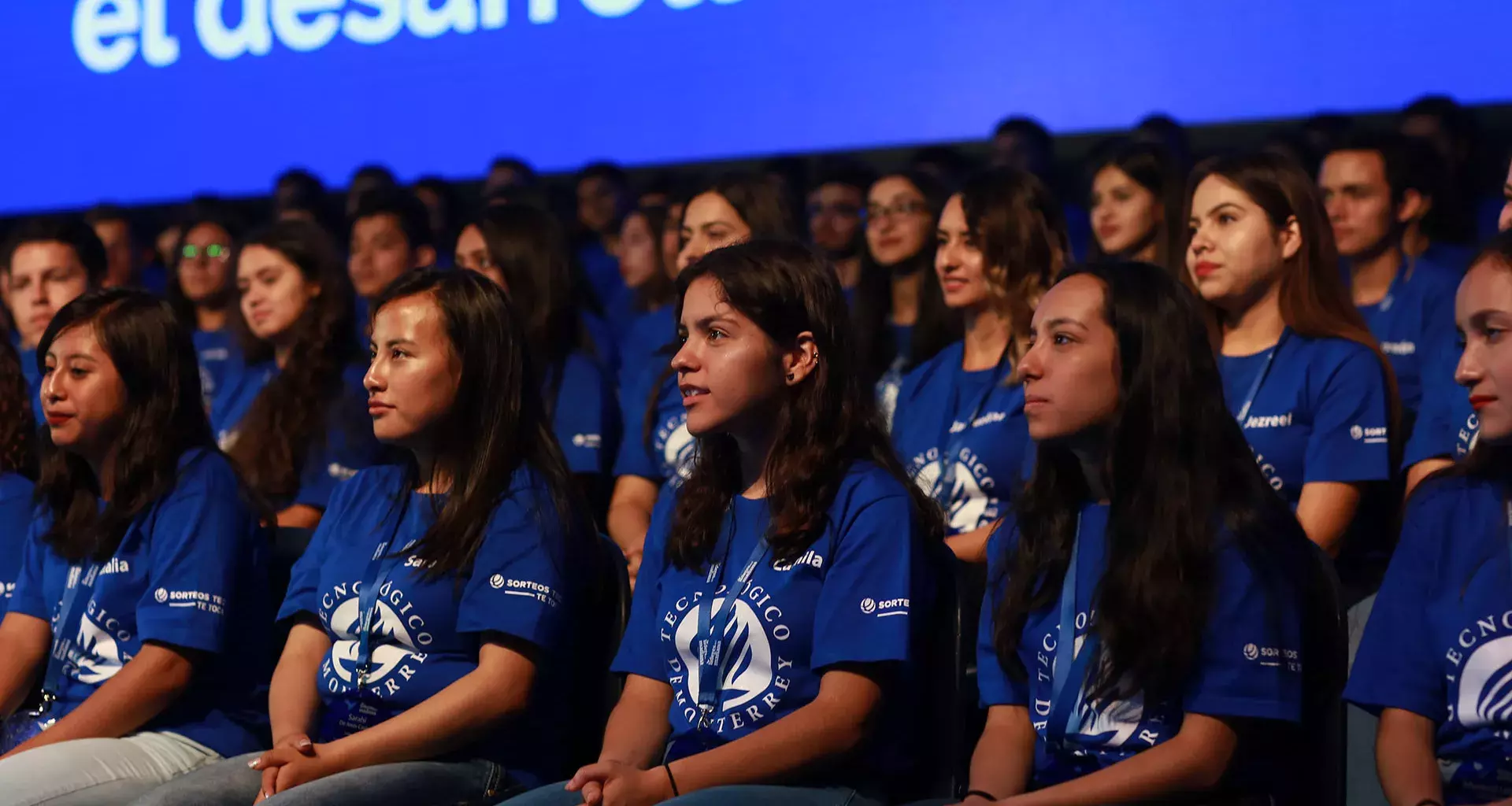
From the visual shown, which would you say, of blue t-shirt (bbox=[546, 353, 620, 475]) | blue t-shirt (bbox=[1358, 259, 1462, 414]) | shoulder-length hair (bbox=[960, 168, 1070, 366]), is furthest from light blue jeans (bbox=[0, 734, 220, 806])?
blue t-shirt (bbox=[1358, 259, 1462, 414])

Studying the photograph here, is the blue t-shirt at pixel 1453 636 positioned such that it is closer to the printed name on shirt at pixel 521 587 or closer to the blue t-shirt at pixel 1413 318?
the printed name on shirt at pixel 521 587

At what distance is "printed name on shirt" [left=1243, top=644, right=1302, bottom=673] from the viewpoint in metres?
2.17

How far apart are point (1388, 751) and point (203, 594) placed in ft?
6.31

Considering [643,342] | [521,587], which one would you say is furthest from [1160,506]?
[643,342]

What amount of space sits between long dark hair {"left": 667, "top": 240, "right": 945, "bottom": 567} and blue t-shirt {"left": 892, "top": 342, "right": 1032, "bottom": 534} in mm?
710

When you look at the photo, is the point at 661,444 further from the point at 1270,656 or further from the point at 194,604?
the point at 1270,656

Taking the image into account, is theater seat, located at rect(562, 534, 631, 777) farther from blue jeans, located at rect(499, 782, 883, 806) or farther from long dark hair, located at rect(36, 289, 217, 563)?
long dark hair, located at rect(36, 289, 217, 563)

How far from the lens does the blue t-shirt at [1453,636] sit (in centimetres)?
213

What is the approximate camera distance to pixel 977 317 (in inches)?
151

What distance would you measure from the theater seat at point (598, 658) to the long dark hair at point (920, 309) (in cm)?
141

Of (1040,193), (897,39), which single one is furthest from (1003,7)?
(1040,193)

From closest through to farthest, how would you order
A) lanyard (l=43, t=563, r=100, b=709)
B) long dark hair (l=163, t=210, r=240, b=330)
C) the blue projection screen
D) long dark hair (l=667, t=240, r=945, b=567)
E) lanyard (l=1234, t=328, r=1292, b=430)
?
1. long dark hair (l=667, t=240, r=945, b=567)
2. lanyard (l=43, t=563, r=100, b=709)
3. lanyard (l=1234, t=328, r=1292, b=430)
4. the blue projection screen
5. long dark hair (l=163, t=210, r=240, b=330)

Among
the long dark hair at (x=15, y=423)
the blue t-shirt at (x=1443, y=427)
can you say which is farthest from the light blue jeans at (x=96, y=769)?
the blue t-shirt at (x=1443, y=427)

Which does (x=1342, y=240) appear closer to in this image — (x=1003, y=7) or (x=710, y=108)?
(x=1003, y=7)
